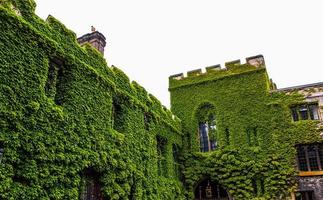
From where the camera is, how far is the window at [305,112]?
17.2 metres

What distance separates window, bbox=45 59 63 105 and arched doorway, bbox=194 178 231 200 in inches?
451

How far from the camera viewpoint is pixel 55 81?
9.95m

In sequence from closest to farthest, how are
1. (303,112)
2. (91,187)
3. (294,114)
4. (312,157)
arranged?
(91,187), (312,157), (303,112), (294,114)

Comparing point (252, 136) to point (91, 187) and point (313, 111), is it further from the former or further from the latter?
point (91, 187)

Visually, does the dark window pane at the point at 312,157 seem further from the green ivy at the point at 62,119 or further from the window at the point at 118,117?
the window at the point at 118,117

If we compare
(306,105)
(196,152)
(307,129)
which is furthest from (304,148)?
(196,152)

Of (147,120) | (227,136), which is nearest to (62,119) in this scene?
(147,120)

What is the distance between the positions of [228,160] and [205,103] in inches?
167

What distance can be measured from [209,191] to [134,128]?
7.50 metres

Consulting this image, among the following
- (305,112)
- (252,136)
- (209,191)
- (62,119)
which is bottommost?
(209,191)

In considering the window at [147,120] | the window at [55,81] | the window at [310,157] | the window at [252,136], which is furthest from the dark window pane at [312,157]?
the window at [55,81]

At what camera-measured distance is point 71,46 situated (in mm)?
10805

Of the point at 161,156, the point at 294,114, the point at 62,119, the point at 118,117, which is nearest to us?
the point at 62,119

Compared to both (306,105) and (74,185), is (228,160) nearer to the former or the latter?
(306,105)
